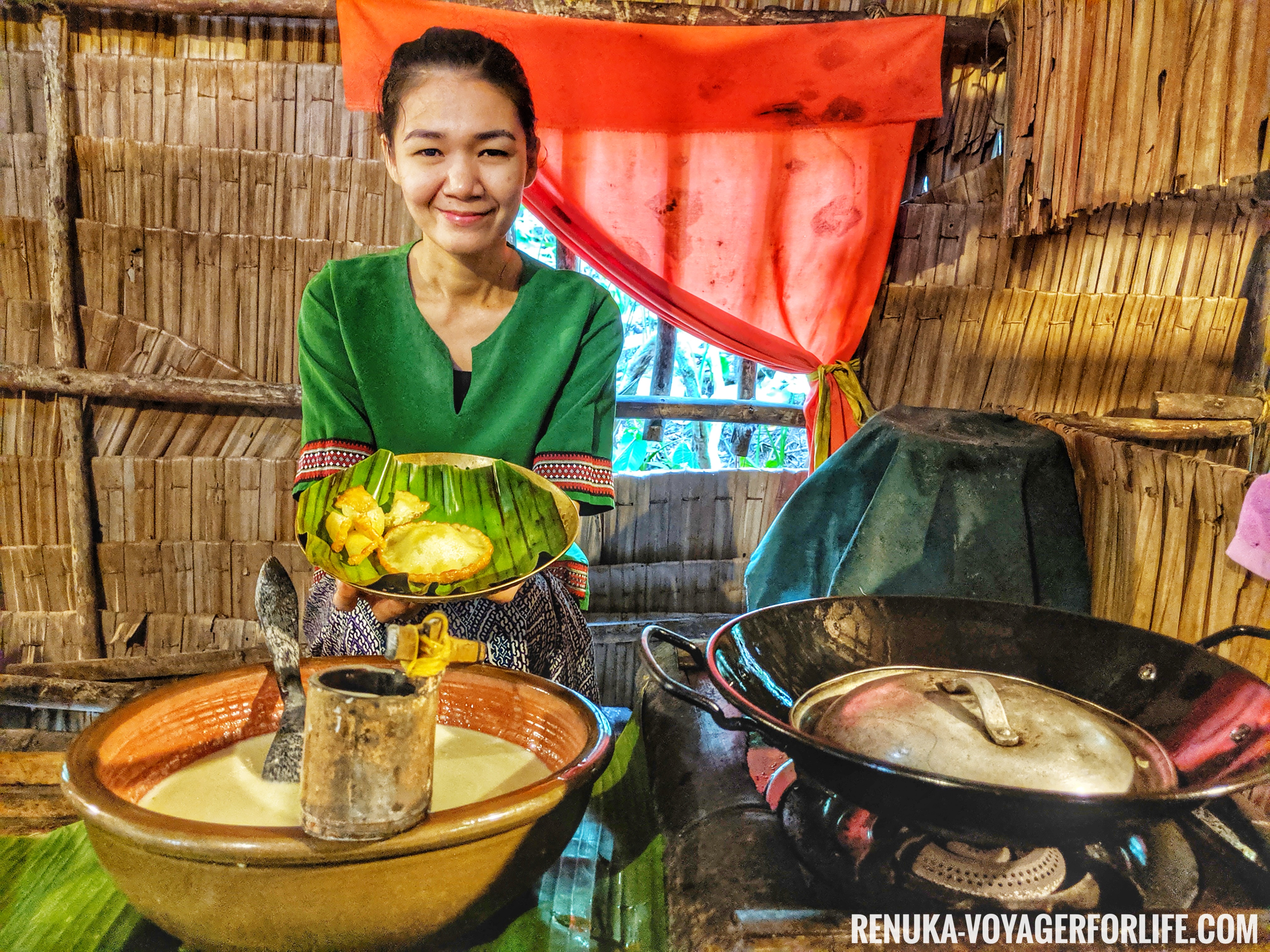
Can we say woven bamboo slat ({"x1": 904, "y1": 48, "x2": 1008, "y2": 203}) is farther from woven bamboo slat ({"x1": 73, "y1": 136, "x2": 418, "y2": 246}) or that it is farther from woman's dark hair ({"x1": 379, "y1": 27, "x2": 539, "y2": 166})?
woven bamboo slat ({"x1": 73, "y1": 136, "x2": 418, "y2": 246})

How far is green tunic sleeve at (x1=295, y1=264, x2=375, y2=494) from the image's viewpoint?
1.83 meters

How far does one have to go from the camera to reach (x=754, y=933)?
3.20ft

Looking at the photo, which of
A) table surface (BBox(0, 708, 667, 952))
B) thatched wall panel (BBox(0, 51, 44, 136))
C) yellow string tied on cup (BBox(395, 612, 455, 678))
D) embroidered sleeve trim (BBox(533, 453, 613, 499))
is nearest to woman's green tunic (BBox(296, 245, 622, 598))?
embroidered sleeve trim (BBox(533, 453, 613, 499))

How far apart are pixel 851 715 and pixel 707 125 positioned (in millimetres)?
2449

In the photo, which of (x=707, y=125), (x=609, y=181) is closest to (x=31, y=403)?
(x=609, y=181)

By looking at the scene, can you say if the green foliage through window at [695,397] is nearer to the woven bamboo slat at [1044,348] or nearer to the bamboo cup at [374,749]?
the woven bamboo slat at [1044,348]

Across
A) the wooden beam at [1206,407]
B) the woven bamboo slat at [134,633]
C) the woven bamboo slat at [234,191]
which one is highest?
the woven bamboo slat at [234,191]

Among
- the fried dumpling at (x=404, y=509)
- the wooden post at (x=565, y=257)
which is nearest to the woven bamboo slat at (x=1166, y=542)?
the fried dumpling at (x=404, y=509)

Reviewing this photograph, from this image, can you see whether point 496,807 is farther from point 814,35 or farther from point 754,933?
point 814,35

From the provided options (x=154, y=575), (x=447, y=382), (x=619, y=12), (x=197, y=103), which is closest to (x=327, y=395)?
(x=447, y=382)

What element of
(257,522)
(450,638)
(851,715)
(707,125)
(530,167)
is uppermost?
(707,125)

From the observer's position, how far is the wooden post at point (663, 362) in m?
3.37

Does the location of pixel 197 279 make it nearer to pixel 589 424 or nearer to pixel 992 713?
pixel 589 424

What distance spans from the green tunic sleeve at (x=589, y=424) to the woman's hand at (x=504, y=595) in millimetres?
328
